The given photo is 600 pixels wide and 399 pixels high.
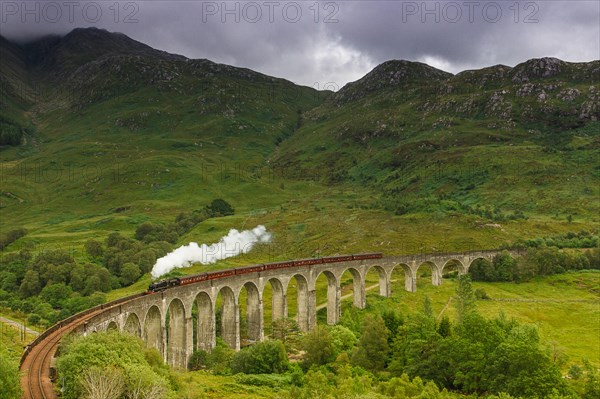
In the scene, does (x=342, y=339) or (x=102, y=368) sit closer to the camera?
(x=102, y=368)

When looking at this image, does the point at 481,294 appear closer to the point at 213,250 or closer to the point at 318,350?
the point at 318,350

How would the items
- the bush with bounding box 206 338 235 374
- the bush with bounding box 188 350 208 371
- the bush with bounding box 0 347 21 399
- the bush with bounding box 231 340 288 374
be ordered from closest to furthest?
1. the bush with bounding box 0 347 21 399
2. the bush with bounding box 231 340 288 374
3. the bush with bounding box 206 338 235 374
4. the bush with bounding box 188 350 208 371

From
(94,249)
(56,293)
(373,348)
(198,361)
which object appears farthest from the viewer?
(94,249)

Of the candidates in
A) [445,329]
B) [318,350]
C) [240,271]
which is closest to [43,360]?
[318,350]

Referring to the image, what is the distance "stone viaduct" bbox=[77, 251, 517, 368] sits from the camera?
50.1 m

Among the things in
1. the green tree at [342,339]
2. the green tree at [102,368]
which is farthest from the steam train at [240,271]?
the green tree at [102,368]

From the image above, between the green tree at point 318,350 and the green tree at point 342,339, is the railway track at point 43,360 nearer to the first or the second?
the green tree at point 318,350

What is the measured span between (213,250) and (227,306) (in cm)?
5074

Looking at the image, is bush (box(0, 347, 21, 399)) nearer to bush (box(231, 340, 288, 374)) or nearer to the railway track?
the railway track

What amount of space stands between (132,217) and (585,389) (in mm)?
156219

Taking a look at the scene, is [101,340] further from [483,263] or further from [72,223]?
[72,223]

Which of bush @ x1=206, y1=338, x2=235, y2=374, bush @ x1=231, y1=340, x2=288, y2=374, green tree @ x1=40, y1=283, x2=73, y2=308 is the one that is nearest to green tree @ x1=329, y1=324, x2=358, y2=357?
bush @ x1=231, y1=340, x2=288, y2=374

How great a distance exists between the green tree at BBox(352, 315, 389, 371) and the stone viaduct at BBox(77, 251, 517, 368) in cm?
1803

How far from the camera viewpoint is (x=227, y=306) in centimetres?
6506
